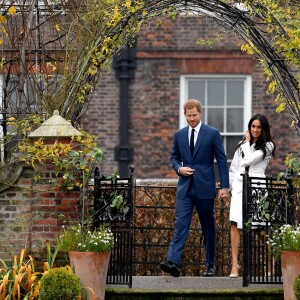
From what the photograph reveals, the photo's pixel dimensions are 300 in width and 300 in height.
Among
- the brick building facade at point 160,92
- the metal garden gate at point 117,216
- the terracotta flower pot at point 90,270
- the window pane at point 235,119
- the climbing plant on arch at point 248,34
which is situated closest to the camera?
the terracotta flower pot at point 90,270

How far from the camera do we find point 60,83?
44.1ft

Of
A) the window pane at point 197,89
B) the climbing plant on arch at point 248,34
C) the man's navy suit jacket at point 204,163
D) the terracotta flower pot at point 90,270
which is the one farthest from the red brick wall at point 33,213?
the window pane at point 197,89

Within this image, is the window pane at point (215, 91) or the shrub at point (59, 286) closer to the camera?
the shrub at point (59, 286)

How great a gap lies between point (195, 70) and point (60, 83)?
8.08 meters

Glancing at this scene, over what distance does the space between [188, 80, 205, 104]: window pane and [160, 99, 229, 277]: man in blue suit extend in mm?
8986

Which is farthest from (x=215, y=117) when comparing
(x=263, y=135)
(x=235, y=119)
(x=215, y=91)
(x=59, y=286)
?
(x=59, y=286)

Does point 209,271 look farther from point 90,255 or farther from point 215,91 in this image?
point 215,91

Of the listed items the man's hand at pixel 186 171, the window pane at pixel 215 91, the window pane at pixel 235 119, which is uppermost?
the window pane at pixel 215 91

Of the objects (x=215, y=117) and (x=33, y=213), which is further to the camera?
(x=215, y=117)

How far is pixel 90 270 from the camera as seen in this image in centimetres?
1138

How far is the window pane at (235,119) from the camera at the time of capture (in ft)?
70.4

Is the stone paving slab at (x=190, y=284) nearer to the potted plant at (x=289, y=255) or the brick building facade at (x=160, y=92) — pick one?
the potted plant at (x=289, y=255)

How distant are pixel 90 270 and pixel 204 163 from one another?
1846 millimetres

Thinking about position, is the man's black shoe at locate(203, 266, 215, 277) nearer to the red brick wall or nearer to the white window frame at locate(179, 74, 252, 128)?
the red brick wall
